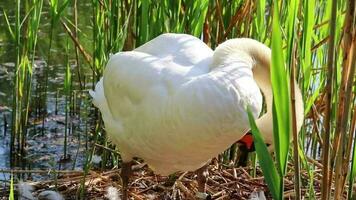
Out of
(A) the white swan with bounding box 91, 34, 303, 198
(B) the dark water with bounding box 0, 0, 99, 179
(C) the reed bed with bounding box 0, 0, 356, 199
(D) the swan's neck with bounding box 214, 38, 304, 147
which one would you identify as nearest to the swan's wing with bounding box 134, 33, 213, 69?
(A) the white swan with bounding box 91, 34, 303, 198

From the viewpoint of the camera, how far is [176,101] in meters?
2.40

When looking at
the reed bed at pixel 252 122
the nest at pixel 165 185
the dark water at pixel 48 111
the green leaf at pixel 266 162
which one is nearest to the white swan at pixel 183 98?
the reed bed at pixel 252 122

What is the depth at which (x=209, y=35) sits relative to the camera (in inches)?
144

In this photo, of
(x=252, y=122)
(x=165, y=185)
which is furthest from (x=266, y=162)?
(x=165, y=185)

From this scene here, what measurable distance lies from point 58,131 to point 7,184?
133 centimetres

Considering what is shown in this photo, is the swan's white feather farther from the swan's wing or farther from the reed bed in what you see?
the reed bed

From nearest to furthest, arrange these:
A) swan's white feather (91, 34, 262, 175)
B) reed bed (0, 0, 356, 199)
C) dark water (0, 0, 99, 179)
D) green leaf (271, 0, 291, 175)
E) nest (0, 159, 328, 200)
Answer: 1. green leaf (271, 0, 291, 175)
2. reed bed (0, 0, 356, 199)
3. swan's white feather (91, 34, 262, 175)
4. nest (0, 159, 328, 200)
5. dark water (0, 0, 99, 179)

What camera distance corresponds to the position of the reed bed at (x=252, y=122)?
178 cm

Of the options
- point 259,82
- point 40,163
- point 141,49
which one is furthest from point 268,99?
point 40,163

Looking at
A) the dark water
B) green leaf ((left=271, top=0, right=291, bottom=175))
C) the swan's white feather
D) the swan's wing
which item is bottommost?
the dark water

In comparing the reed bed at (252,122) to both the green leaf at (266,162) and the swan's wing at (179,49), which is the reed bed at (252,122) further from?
the swan's wing at (179,49)

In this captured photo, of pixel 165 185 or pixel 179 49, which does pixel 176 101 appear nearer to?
pixel 179 49

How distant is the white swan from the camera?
235cm

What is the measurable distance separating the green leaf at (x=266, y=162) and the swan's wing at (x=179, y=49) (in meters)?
0.97
